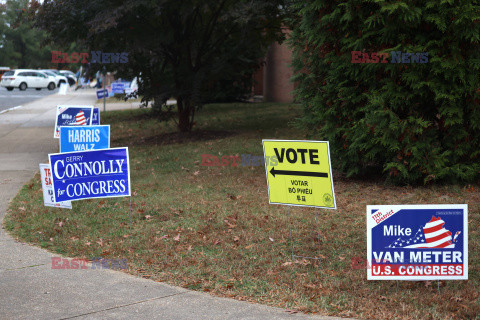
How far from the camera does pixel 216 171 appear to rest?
1138 cm

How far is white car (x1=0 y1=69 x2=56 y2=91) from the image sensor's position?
161 ft

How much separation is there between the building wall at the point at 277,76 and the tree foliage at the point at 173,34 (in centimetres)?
817

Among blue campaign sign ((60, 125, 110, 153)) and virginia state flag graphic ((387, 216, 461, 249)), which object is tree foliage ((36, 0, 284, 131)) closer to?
blue campaign sign ((60, 125, 110, 153))

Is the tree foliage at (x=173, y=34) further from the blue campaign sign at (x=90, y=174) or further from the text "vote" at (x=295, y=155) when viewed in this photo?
the text "vote" at (x=295, y=155)

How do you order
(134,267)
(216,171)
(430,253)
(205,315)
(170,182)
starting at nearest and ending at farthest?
(205,315)
(430,253)
(134,267)
(170,182)
(216,171)

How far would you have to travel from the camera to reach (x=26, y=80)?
166ft

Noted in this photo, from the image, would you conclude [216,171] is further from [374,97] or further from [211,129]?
[211,129]

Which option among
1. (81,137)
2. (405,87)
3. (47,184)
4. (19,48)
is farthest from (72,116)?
(19,48)

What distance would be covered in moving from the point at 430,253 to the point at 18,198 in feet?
23.1

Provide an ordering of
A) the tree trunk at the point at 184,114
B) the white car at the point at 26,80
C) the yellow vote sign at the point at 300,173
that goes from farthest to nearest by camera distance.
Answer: the white car at the point at 26,80 < the tree trunk at the point at 184,114 < the yellow vote sign at the point at 300,173

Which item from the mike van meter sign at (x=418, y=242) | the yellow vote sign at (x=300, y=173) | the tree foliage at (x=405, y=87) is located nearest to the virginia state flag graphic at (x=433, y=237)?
the mike van meter sign at (x=418, y=242)

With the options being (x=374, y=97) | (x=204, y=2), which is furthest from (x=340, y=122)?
(x=204, y=2)

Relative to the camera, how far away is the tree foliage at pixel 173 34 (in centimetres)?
1396

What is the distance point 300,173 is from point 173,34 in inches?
395
